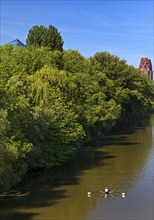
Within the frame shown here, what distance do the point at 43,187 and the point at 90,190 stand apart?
3810 mm

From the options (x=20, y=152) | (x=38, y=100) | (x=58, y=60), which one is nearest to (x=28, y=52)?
(x=58, y=60)

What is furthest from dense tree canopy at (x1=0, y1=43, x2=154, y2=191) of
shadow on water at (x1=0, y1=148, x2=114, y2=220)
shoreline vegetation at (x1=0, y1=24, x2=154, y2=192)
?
shadow on water at (x1=0, y1=148, x2=114, y2=220)

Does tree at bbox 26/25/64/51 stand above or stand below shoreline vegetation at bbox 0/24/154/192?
above

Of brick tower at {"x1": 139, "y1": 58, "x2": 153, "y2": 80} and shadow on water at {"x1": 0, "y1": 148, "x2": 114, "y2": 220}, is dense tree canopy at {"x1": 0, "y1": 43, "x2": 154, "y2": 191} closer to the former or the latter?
Answer: shadow on water at {"x1": 0, "y1": 148, "x2": 114, "y2": 220}

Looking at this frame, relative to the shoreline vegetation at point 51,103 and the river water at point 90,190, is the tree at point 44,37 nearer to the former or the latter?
the shoreline vegetation at point 51,103

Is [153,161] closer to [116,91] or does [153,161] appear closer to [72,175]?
[72,175]

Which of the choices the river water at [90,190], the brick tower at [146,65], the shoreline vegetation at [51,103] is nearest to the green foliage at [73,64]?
the shoreline vegetation at [51,103]

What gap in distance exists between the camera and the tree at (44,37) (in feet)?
228

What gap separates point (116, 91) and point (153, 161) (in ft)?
85.9

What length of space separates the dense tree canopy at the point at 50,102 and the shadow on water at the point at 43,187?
1006 mm

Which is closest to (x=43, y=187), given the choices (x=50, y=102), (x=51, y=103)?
(x=51, y=103)

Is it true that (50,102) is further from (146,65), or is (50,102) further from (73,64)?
(146,65)

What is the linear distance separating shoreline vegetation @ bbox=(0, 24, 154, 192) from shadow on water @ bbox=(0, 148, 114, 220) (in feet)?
2.95

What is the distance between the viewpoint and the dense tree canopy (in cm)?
2953
